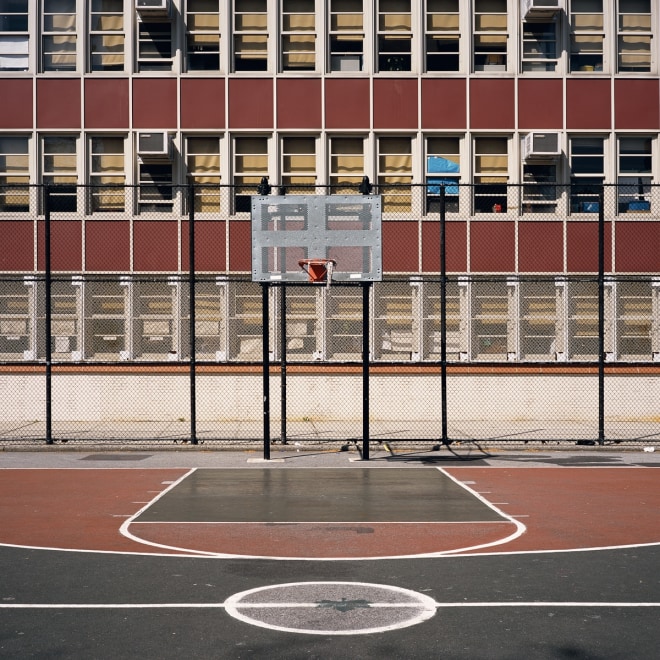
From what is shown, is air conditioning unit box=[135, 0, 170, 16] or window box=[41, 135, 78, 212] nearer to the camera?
air conditioning unit box=[135, 0, 170, 16]

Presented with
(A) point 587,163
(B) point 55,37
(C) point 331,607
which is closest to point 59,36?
(B) point 55,37

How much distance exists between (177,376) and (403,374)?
5520 mm

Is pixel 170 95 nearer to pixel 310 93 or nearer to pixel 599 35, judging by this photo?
pixel 310 93

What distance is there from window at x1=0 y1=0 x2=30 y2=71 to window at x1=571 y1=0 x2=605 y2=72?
14.4 meters

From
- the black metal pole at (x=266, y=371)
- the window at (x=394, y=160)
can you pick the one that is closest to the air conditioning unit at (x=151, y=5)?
the window at (x=394, y=160)

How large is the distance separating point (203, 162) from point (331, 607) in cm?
2014

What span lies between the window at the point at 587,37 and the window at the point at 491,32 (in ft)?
6.10

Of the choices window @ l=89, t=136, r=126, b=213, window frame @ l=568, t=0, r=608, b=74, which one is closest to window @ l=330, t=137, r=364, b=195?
window @ l=89, t=136, r=126, b=213

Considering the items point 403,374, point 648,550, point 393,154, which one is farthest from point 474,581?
point 393,154

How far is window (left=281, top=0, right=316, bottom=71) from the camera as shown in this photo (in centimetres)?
2744

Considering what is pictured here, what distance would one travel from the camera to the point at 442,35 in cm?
2752

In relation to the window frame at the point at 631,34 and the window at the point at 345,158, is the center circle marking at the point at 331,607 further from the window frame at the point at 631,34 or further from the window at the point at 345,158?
the window frame at the point at 631,34

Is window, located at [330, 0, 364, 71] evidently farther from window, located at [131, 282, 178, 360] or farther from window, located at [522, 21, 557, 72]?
window, located at [131, 282, 178, 360]

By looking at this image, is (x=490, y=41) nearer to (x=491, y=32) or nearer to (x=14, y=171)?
(x=491, y=32)
